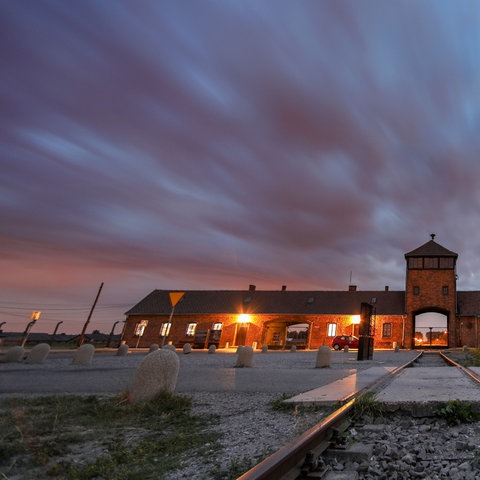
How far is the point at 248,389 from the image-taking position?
700 centimetres

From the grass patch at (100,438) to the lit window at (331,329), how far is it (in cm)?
3739

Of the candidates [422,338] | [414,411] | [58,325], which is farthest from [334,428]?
[422,338]

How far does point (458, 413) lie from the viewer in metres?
3.75

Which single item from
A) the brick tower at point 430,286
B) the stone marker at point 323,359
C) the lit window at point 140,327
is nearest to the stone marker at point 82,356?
the stone marker at point 323,359

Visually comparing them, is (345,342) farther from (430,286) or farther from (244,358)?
(244,358)

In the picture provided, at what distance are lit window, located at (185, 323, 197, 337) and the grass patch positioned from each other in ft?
133

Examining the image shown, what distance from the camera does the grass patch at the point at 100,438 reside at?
2.91 m

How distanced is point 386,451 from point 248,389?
14.6ft

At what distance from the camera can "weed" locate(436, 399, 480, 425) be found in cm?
369

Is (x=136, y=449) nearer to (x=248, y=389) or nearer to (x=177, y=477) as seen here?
(x=177, y=477)

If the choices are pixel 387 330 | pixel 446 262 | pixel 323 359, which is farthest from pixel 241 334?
Result: pixel 323 359

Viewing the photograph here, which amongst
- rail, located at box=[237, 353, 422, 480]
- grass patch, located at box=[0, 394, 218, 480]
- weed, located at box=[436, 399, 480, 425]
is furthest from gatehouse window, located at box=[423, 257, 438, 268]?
rail, located at box=[237, 353, 422, 480]

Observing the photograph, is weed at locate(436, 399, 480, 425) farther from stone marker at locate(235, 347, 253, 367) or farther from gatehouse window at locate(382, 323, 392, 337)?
gatehouse window at locate(382, 323, 392, 337)

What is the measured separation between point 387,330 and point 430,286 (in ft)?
22.9
